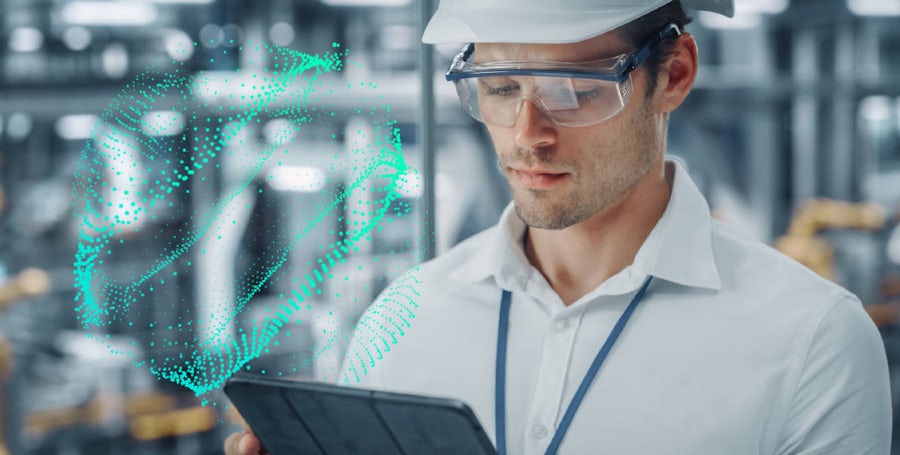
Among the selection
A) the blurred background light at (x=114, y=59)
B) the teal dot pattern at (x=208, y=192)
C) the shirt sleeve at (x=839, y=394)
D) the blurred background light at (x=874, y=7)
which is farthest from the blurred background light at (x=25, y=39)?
the blurred background light at (x=874, y=7)

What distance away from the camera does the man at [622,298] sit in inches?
39.7

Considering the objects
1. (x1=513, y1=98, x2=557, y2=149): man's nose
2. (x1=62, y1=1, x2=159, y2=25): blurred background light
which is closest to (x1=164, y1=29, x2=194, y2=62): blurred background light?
(x1=513, y1=98, x2=557, y2=149): man's nose

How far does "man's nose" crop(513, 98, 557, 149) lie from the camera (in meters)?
1.03

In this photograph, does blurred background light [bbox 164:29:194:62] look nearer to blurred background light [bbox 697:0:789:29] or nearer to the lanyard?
the lanyard

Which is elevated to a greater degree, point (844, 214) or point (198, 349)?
point (198, 349)

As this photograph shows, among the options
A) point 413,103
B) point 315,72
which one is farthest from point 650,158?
point 413,103

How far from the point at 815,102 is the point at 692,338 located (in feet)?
23.2

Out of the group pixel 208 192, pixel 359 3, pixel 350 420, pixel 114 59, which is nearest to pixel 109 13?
pixel 114 59

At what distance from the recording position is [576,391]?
1.06 meters

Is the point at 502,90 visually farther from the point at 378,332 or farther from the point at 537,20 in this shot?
the point at 378,332

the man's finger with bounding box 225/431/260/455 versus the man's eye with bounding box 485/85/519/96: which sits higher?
the man's eye with bounding box 485/85/519/96

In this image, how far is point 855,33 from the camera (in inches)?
304

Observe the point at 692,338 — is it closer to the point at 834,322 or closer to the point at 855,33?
the point at 834,322

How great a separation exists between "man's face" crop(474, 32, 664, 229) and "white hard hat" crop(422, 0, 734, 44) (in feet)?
0.11
